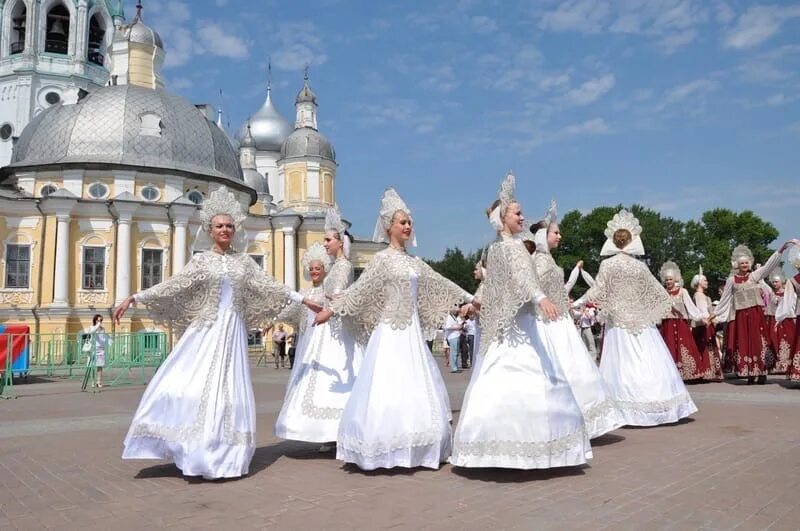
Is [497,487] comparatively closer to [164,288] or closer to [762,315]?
[164,288]

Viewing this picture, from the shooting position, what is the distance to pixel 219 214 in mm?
5840

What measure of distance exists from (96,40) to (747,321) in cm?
5804

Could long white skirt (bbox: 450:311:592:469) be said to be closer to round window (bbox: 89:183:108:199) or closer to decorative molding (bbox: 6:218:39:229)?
decorative molding (bbox: 6:218:39:229)

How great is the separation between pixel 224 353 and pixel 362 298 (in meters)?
1.23

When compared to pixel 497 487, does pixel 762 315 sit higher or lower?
higher

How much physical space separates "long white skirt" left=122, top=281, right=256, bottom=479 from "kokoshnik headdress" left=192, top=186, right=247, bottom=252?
0.84 m

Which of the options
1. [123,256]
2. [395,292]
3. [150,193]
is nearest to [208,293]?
[395,292]

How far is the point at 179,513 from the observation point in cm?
427

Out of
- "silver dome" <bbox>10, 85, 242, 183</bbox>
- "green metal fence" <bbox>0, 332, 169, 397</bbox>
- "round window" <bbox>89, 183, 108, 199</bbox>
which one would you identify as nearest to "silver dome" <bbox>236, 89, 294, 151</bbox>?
"silver dome" <bbox>10, 85, 242, 183</bbox>

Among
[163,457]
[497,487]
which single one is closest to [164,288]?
[163,457]

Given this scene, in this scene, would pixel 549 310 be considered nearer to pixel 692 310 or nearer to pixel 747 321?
pixel 692 310

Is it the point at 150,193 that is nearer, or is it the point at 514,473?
the point at 514,473

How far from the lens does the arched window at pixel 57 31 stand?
5312cm

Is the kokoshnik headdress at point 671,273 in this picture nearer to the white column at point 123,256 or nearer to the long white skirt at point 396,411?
the long white skirt at point 396,411
